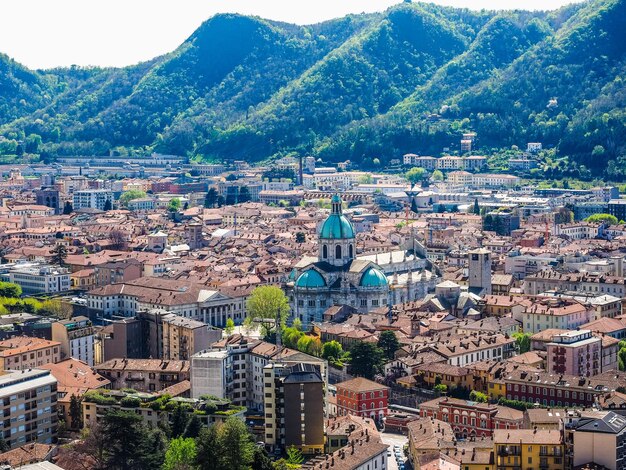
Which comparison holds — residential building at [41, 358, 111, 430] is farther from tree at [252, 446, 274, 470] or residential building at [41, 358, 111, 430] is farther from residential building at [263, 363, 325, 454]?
tree at [252, 446, 274, 470]

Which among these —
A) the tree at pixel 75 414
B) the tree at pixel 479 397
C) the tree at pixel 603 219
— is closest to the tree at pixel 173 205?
the tree at pixel 603 219

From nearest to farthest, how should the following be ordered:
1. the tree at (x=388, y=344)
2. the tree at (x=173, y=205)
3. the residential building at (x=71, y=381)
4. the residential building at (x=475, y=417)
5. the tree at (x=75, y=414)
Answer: the residential building at (x=475, y=417), the tree at (x=75, y=414), the residential building at (x=71, y=381), the tree at (x=388, y=344), the tree at (x=173, y=205)

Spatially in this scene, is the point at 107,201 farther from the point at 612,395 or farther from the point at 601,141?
the point at 612,395

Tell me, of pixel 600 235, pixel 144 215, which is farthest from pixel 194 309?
pixel 144 215

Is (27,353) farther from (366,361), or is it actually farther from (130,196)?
(130,196)

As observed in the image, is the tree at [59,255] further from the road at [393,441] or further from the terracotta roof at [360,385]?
the road at [393,441]

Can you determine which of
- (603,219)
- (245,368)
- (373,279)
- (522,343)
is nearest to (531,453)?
(245,368)

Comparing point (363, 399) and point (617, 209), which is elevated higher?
point (617, 209)

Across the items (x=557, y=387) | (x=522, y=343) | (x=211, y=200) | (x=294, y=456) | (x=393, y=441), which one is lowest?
(x=393, y=441)
